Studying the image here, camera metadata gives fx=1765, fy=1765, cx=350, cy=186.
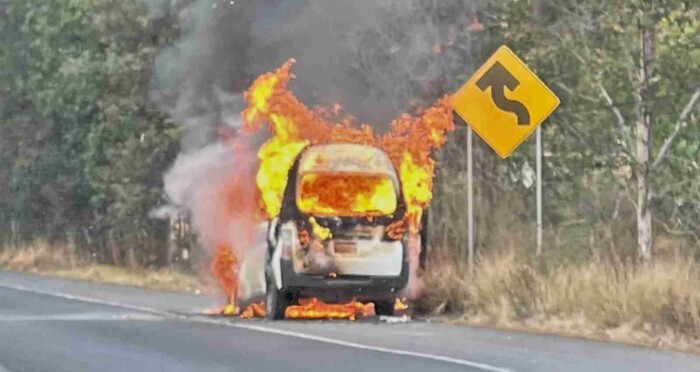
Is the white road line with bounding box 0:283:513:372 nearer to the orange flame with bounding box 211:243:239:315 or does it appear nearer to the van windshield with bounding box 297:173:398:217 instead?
the orange flame with bounding box 211:243:239:315

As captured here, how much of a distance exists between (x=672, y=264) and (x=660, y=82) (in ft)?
16.3

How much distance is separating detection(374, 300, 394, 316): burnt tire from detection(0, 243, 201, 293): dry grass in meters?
8.87

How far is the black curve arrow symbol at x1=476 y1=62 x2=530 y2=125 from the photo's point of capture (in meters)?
22.5

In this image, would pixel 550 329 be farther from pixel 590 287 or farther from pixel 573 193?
pixel 573 193

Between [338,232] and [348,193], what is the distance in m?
0.87

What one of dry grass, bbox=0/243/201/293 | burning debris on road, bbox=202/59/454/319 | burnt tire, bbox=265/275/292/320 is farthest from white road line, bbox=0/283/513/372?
dry grass, bbox=0/243/201/293

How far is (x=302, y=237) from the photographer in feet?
68.7

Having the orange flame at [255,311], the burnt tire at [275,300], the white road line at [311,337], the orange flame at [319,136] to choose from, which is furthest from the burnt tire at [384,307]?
the white road line at [311,337]

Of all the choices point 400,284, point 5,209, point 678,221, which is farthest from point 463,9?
point 5,209

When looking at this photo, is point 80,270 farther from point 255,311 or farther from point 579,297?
point 579,297

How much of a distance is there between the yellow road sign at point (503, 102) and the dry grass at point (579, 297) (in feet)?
4.99

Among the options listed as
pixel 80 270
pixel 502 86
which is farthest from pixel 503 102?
pixel 80 270

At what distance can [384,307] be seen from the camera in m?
22.4

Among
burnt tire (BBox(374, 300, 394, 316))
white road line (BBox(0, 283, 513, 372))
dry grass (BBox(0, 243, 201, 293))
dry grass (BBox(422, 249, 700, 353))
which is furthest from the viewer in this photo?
dry grass (BBox(0, 243, 201, 293))
